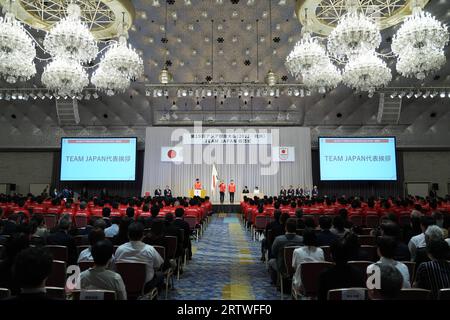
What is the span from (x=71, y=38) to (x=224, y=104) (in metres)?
12.6

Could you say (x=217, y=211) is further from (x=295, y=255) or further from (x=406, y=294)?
(x=406, y=294)

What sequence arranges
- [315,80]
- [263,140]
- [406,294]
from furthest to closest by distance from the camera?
[263,140] < [315,80] < [406,294]

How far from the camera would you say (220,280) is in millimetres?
5203

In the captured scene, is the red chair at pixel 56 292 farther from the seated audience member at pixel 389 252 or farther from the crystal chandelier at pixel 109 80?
the crystal chandelier at pixel 109 80

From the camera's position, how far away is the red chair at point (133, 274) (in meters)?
3.25

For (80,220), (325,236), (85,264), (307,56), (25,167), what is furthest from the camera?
(25,167)

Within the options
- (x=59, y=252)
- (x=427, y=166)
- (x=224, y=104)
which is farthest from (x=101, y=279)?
(x=427, y=166)

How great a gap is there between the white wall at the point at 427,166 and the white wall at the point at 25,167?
845 inches

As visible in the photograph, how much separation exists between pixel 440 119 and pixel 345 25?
51.6 ft

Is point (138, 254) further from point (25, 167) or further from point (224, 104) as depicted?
point (25, 167)

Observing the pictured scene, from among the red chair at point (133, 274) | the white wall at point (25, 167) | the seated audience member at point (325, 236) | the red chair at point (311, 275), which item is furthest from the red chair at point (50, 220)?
the white wall at point (25, 167)

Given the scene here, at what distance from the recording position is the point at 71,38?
25.4 feet

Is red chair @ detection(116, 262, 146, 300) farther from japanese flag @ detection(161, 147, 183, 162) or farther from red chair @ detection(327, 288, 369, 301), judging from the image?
japanese flag @ detection(161, 147, 183, 162)

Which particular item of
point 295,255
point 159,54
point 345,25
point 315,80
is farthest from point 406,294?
point 159,54
